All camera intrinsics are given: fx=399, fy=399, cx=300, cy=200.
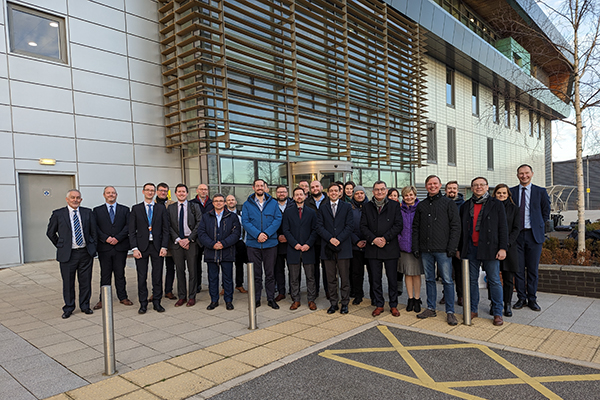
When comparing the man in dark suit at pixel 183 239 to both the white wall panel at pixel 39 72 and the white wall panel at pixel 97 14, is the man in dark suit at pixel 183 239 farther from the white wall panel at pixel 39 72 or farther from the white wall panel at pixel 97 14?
the white wall panel at pixel 97 14

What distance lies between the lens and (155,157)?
1273 centimetres

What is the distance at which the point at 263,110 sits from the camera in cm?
1396

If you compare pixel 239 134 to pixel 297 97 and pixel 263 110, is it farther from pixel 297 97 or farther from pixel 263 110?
pixel 297 97

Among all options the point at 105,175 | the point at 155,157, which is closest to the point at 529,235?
the point at 155,157

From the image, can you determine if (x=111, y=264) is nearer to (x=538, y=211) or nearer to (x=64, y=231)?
(x=64, y=231)

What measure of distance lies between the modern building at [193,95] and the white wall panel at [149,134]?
33 millimetres

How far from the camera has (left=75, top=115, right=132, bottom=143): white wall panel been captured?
37.3ft

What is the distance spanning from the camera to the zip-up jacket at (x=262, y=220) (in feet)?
22.1

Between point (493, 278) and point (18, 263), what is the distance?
11.1 m

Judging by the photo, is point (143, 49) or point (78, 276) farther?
point (143, 49)

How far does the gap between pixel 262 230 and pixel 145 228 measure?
1988 millimetres

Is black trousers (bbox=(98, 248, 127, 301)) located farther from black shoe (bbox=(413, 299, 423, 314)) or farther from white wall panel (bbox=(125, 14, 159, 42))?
white wall panel (bbox=(125, 14, 159, 42))

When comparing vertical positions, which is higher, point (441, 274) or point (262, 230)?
point (262, 230)

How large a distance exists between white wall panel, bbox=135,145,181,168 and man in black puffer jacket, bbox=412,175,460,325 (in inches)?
368
